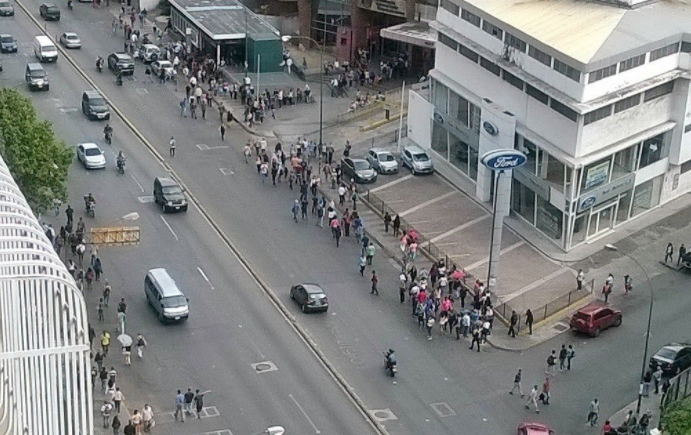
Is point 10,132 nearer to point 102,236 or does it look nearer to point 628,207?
point 102,236

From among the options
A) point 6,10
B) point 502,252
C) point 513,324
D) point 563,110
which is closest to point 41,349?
point 513,324

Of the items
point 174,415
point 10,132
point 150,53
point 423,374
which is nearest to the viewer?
point 174,415

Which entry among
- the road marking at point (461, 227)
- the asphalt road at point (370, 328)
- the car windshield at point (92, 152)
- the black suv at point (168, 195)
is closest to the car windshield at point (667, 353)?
the asphalt road at point (370, 328)

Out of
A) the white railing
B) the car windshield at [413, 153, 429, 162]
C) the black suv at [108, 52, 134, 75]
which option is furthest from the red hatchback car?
the black suv at [108, 52, 134, 75]

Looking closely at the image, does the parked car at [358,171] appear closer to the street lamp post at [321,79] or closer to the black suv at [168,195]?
the street lamp post at [321,79]

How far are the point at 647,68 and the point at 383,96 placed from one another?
77.7 ft

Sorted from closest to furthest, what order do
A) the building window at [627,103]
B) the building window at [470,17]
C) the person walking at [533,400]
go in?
the person walking at [533,400] → the building window at [627,103] → the building window at [470,17]

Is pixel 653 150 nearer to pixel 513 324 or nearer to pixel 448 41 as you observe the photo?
pixel 448 41

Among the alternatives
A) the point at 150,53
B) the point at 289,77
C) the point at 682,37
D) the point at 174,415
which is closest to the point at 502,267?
the point at 682,37

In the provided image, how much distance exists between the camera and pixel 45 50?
97125mm

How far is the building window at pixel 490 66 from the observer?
7500 centimetres

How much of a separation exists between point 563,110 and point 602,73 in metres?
2.54

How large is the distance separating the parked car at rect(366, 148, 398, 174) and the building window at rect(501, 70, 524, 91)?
8.98 meters

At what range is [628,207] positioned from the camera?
7419 centimetres
